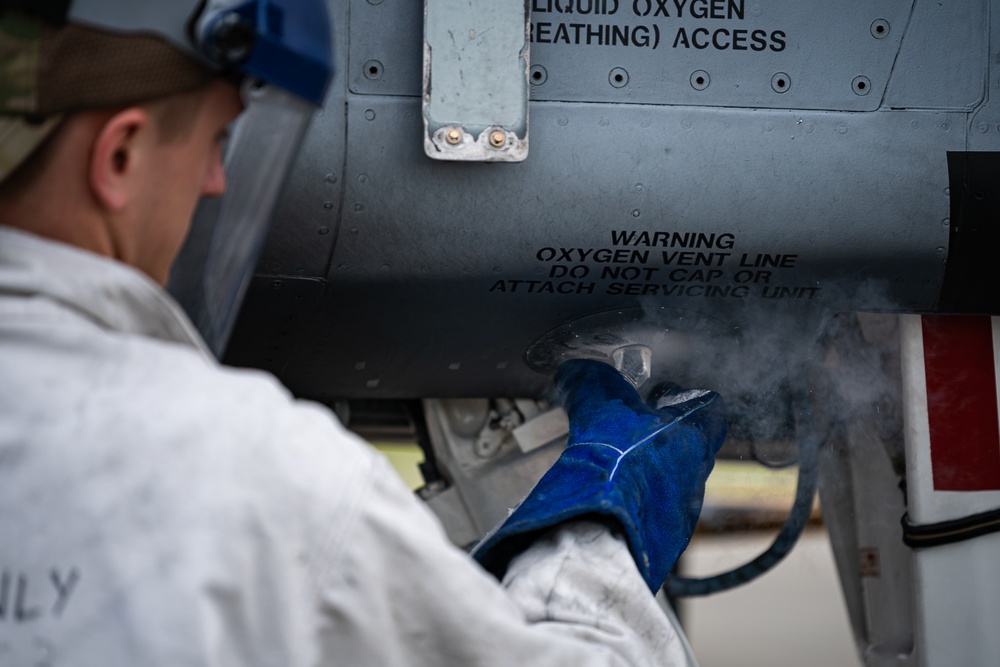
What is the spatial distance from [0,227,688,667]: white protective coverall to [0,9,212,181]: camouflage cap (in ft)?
0.27

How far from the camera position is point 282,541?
2.27ft

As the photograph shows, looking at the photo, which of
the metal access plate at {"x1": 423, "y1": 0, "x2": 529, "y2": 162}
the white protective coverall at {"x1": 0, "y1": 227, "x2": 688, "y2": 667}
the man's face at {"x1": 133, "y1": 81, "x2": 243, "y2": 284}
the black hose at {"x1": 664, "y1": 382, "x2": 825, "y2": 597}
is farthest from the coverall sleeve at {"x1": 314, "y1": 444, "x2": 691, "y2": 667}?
the black hose at {"x1": 664, "y1": 382, "x2": 825, "y2": 597}

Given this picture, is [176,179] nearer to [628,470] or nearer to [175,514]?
[175,514]

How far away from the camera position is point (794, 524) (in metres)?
2.22

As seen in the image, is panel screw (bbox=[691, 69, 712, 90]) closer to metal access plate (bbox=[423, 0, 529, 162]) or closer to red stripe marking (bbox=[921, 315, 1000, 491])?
metal access plate (bbox=[423, 0, 529, 162])

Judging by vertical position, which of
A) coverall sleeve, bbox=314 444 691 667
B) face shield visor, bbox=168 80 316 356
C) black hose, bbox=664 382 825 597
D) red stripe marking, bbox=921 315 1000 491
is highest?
face shield visor, bbox=168 80 316 356

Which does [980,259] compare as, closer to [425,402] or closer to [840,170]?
[840,170]

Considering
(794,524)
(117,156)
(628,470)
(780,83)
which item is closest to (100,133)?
(117,156)

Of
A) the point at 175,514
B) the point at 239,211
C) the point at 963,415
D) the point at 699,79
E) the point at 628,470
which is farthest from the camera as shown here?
the point at 963,415

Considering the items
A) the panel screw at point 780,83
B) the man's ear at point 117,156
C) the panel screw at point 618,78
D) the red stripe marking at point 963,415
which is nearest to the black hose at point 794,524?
the red stripe marking at point 963,415

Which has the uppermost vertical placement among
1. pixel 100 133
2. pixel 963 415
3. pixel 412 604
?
pixel 100 133

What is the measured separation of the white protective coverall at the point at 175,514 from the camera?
663 millimetres

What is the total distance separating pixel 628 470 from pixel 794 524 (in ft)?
3.18

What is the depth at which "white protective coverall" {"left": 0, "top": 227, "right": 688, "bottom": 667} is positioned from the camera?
663 millimetres
